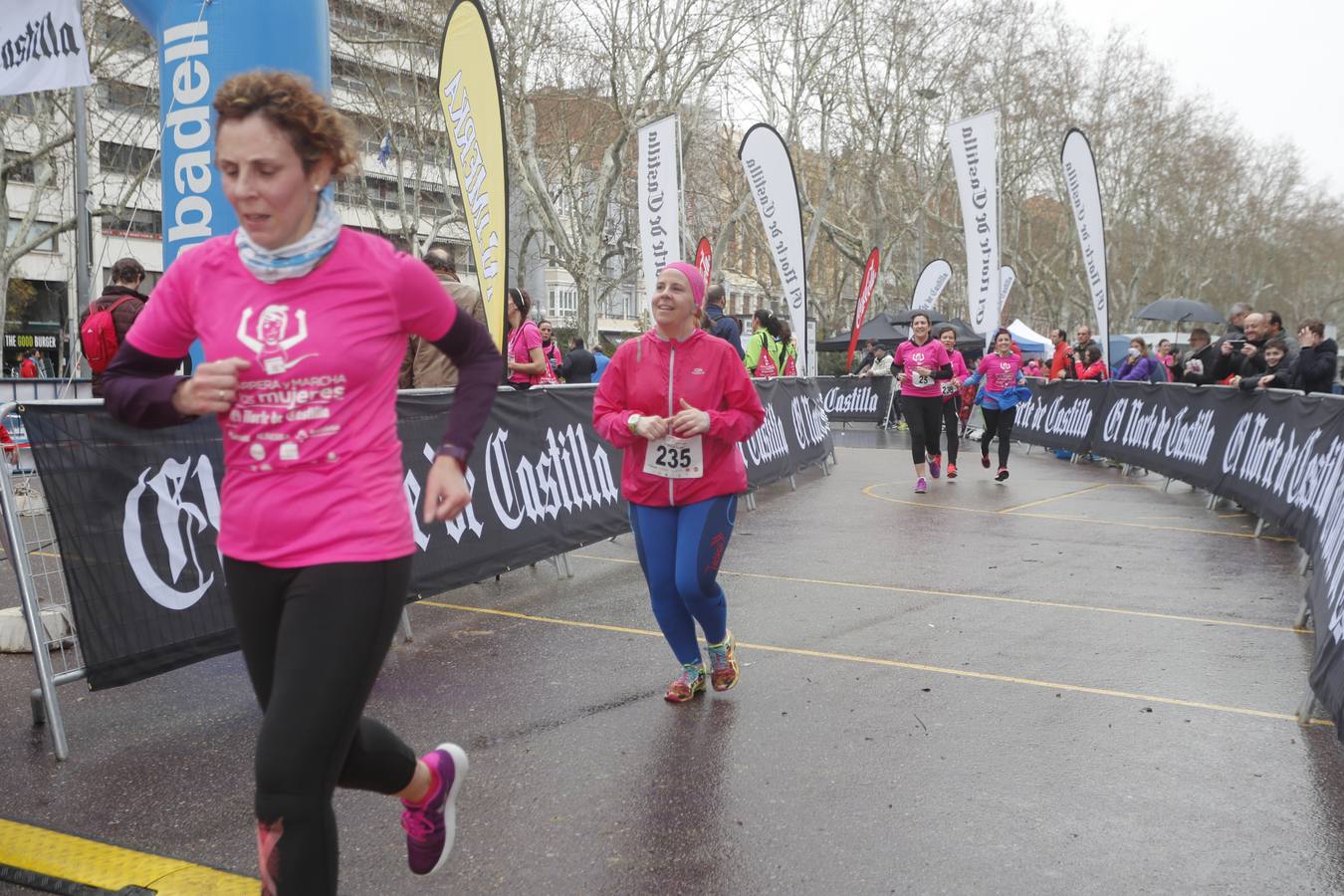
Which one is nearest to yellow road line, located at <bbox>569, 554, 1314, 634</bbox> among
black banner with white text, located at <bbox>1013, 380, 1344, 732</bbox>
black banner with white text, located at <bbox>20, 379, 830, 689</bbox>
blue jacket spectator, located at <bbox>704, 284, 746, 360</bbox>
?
black banner with white text, located at <bbox>1013, 380, 1344, 732</bbox>

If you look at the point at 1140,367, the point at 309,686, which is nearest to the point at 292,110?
the point at 309,686

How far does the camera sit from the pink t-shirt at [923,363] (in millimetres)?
13867

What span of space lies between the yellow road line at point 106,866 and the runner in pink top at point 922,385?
36.6ft

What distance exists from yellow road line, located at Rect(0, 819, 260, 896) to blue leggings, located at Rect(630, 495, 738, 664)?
2.20 metres

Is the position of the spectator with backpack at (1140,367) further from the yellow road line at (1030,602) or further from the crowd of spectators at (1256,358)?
the yellow road line at (1030,602)

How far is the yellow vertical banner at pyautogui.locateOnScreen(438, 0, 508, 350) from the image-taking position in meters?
8.70

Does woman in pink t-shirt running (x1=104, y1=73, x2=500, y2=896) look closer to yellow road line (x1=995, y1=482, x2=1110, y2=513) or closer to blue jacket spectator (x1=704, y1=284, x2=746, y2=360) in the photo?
blue jacket spectator (x1=704, y1=284, x2=746, y2=360)

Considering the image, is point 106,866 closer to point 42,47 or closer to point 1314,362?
point 42,47

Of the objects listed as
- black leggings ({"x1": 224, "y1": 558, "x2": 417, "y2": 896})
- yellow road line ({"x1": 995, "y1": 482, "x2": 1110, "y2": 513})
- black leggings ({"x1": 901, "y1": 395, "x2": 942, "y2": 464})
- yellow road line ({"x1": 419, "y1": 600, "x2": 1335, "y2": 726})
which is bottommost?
yellow road line ({"x1": 995, "y1": 482, "x2": 1110, "y2": 513})

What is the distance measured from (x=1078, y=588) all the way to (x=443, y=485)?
255 inches

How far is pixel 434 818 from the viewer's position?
312 cm

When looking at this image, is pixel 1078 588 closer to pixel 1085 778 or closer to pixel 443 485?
pixel 1085 778

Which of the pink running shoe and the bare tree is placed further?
the bare tree

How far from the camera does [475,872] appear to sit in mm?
3615
